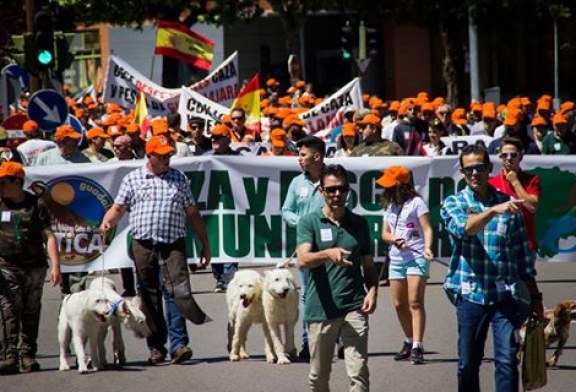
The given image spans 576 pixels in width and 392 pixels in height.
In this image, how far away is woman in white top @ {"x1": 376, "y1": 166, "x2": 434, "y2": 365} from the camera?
496 inches

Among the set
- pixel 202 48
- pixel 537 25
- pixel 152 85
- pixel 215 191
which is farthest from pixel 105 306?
pixel 537 25

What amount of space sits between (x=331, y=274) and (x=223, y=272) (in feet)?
27.3

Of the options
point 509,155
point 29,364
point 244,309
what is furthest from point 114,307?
point 509,155

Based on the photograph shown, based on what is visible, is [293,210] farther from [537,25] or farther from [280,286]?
[537,25]

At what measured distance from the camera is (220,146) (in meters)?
17.7

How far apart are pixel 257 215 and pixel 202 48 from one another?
550 inches

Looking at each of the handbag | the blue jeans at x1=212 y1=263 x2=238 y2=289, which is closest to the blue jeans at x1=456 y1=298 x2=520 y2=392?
the handbag

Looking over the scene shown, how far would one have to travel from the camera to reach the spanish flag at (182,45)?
1145 inches

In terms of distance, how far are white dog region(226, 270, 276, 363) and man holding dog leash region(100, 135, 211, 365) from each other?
267 millimetres

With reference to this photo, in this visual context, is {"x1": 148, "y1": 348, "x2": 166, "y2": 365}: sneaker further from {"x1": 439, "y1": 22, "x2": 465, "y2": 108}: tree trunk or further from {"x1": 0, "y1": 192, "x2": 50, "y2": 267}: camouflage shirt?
{"x1": 439, "y1": 22, "x2": 465, "y2": 108}: tree trunk

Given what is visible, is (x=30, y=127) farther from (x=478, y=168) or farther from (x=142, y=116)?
(x=478, y=168)

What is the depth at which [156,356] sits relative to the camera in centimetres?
1297

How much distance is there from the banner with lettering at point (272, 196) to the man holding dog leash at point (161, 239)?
2.51 meters

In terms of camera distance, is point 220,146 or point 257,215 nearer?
point 257,215
